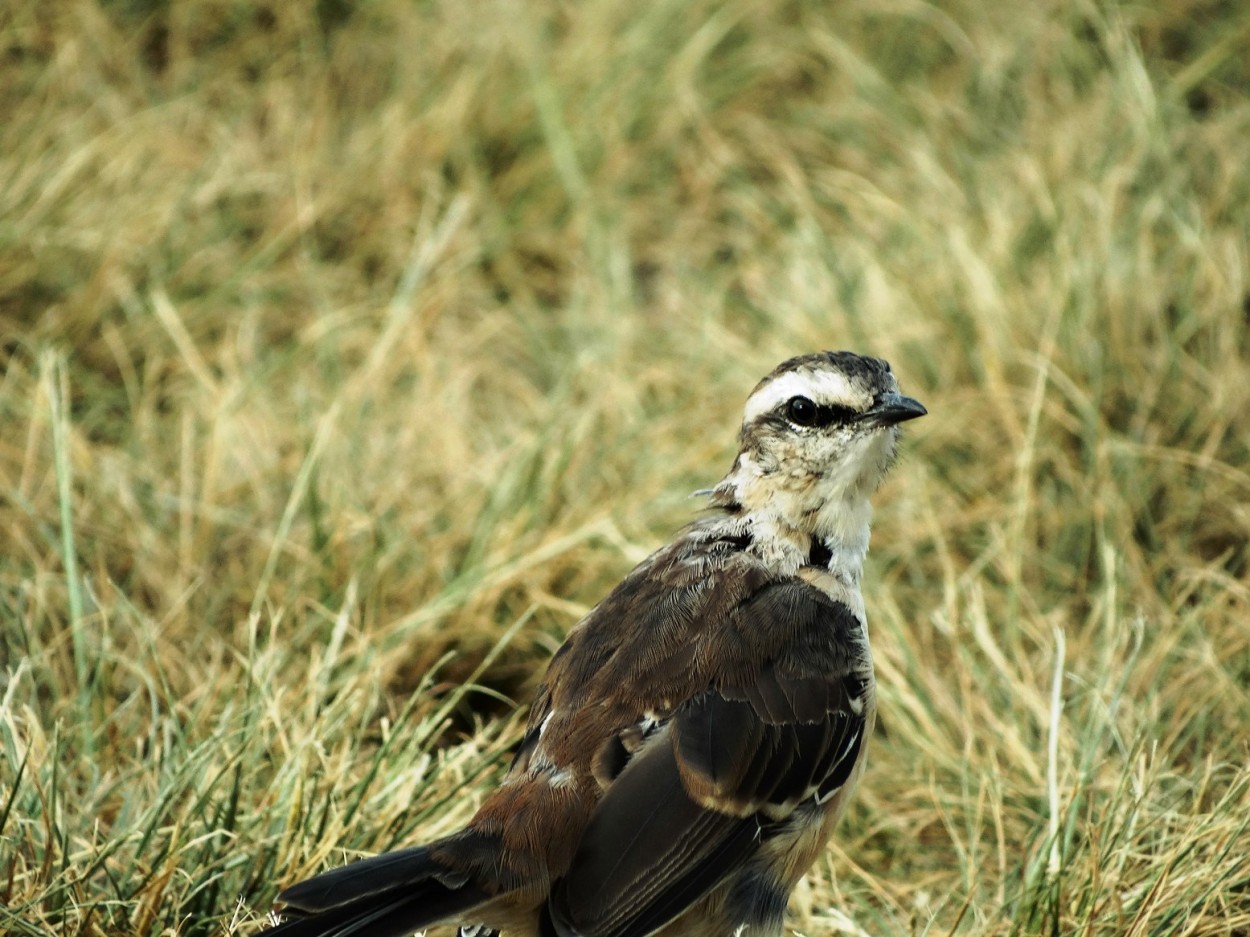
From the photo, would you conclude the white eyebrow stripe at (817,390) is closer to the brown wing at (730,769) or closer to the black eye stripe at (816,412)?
the black eye stripe at (816,412)

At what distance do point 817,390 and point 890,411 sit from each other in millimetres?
205

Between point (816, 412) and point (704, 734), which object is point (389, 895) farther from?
point (816, 412)

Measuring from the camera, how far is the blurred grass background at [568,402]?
4.53 meters

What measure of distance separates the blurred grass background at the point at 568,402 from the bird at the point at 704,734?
450mm

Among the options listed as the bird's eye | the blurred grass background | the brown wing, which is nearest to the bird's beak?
the bird's eye

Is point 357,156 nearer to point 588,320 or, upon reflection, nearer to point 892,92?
point 588,320

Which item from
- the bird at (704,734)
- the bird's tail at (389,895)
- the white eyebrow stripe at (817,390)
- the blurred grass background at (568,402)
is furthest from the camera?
the white eyebrow stripe at (817,390)

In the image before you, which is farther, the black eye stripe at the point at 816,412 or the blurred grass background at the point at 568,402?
the black eye stripe at the point at 816,412

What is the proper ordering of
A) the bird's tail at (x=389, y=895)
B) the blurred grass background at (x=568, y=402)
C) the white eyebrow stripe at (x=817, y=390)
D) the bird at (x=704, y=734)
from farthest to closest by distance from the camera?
the white eyebrow stripe at (x=817, y=390) < the blurred grass background at (x=568, y=402) < the bird at (x=704, y=734) < the bird's tail at (x=389, y=895)

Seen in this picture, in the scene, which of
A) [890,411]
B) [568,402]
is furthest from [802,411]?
[568,402]

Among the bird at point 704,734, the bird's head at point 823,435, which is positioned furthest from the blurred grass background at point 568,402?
the bird's head at point 823,435

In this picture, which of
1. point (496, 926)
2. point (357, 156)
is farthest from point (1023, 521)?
point (357, 156)

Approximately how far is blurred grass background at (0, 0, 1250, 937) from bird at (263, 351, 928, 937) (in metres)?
0.45

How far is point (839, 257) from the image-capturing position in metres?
7.59
